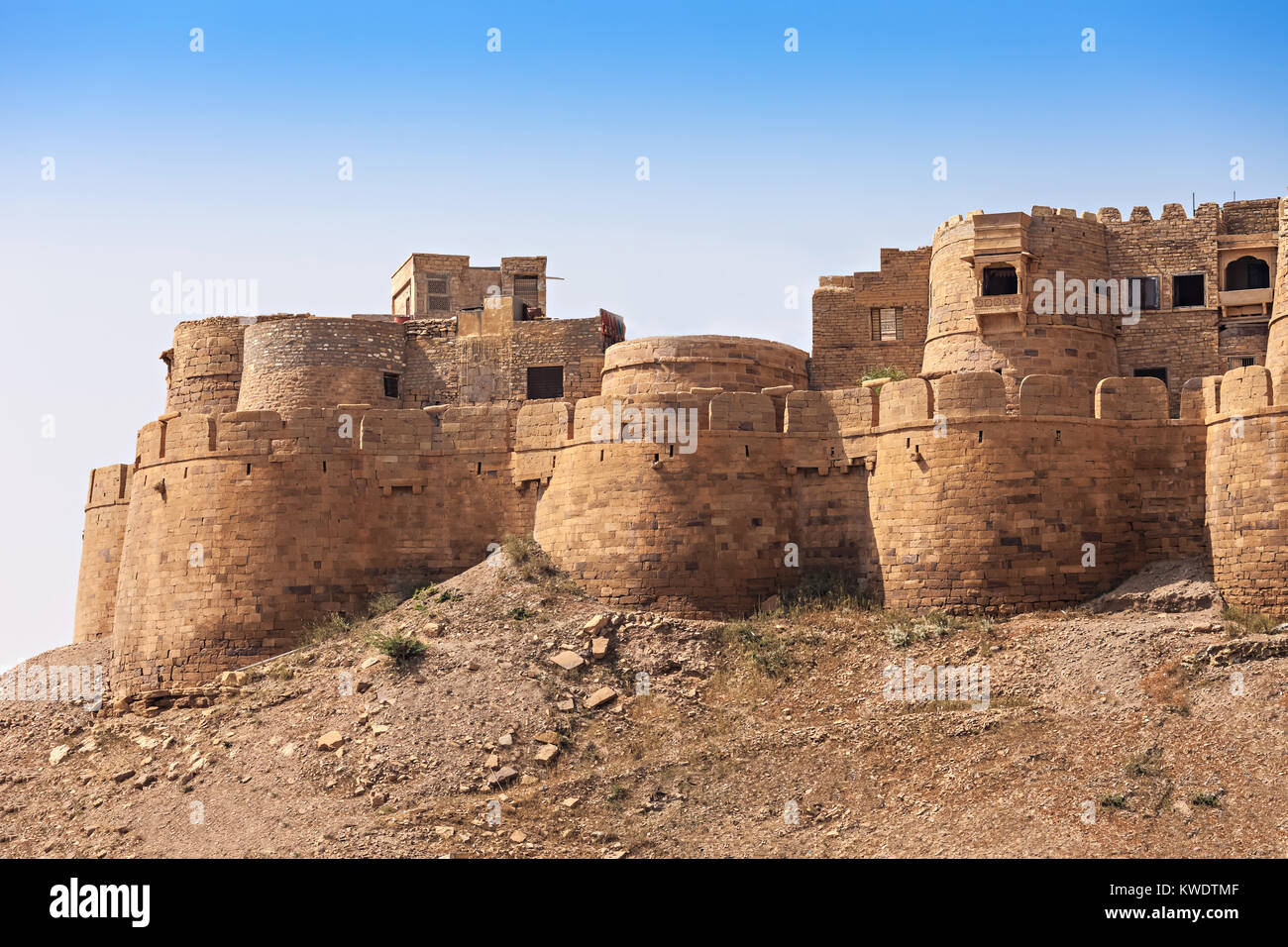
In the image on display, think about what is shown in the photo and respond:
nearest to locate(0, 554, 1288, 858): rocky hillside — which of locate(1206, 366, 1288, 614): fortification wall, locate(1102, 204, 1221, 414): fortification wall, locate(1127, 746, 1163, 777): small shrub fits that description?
locate(1127, 746, 1163, 777): small shrub

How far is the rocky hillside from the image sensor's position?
2094 cm

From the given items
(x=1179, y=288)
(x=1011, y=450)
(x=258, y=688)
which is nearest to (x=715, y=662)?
(x=1011, y=450)

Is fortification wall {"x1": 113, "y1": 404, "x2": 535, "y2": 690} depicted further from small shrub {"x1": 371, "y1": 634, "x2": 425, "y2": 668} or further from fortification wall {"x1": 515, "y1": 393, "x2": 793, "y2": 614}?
small shrub {"x1": 371, "y1": 634, "x2": 425, "y2": 668}

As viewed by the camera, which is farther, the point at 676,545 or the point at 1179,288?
the point at 1179,288

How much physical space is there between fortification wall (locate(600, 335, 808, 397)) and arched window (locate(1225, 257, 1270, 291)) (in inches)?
345

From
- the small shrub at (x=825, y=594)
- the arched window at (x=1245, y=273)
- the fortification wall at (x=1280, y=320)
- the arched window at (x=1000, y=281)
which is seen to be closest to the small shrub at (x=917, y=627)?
the small shrub at (x=825, y=594)

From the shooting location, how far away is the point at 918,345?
33938 mm

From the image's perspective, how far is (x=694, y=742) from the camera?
2377cm

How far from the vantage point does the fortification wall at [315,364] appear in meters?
35.0
